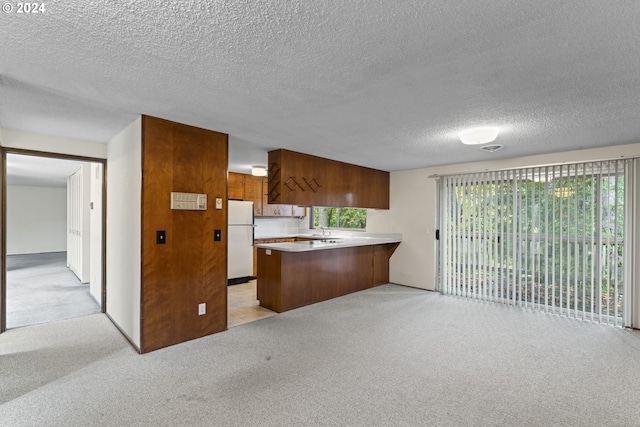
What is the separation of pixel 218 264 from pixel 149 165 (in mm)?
1260

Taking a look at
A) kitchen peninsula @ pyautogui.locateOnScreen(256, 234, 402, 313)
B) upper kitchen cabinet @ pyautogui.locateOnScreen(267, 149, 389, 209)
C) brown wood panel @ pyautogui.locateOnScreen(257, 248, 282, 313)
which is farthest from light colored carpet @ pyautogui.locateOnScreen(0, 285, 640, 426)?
upper kitchen cabinet @ pyautogui.locateOnScreen(267, 149, 389, 209)

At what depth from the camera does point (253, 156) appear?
4984mm

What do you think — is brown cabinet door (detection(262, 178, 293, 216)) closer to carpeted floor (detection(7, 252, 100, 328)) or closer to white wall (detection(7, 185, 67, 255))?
carpeted floor (detection(7, 252, 100, 328))

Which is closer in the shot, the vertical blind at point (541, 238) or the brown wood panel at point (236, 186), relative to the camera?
the vertical blind at point (541, 238)

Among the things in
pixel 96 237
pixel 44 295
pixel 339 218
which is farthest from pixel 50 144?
pixel 339 218

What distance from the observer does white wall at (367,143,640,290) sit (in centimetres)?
562

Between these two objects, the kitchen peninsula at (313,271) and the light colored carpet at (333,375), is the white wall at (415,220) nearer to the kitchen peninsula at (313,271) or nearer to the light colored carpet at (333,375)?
the kitchen peninsula at (313,271)

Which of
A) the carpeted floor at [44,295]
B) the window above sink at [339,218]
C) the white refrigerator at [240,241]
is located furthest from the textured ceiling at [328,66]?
the window above sink at [339,218]

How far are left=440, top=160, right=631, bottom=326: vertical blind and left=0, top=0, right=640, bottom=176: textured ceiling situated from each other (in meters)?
1.03

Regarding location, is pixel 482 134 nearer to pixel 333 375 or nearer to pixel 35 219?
pixel 333 375

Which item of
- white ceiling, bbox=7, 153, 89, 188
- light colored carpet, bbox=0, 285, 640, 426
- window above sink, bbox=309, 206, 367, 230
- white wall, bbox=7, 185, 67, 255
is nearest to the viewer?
light colored carpet, bbox=0, 285, 640, 426

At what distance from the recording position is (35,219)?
10164mm

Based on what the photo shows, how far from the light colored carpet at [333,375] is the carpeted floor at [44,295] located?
0.47m

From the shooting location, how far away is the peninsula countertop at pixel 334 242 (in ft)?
14.6
